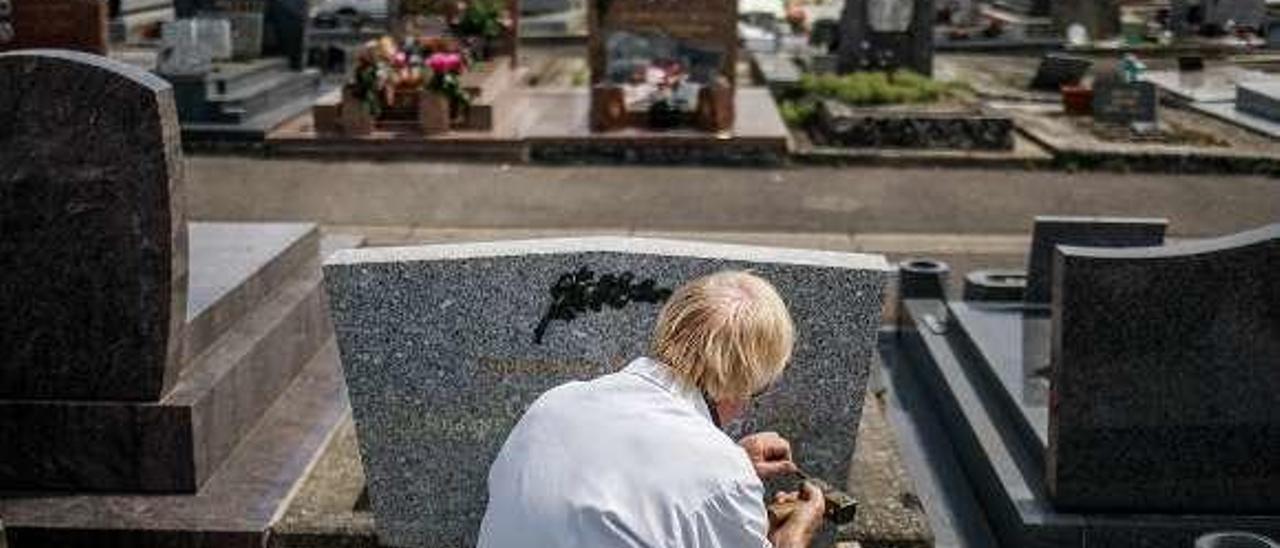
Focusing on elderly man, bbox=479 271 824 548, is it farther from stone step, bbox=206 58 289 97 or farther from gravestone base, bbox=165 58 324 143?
stone step, bbox=206 58 289 97

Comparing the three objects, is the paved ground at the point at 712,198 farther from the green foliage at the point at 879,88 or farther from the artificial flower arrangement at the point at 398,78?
the green foliage at the point at 879,88

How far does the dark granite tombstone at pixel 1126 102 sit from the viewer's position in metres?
16.1

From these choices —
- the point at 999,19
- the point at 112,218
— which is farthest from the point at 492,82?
the point at 999,19

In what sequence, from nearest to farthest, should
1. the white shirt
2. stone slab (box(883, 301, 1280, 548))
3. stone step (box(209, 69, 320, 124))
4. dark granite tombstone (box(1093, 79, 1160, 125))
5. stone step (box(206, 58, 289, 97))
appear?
the white shirt, stone slab (box(883, 301, 1280, 548)), stone step (box(209, 69, 320, 124)), stone step (box(206, 58, 289, 97)), dark granite tombstone (box(1093, 79, 1160, 125))

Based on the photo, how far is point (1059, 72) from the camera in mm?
20516

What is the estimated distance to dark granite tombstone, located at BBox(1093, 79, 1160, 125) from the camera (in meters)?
16.1

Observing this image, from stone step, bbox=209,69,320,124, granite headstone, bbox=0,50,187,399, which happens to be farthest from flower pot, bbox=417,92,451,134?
granite headstone, bbox=0,50,187,399

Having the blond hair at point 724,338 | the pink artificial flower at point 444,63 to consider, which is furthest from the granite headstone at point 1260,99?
the blond hair at point 724,338

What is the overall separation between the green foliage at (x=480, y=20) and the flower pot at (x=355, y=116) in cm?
577

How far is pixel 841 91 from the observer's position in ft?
55.1

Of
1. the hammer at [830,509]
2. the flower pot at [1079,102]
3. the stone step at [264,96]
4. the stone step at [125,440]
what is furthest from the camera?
the flower pot at [1079,102]

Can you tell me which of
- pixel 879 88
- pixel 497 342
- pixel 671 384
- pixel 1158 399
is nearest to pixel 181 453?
pixel 497 342

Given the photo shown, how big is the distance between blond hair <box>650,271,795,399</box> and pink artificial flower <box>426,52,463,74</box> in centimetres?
1227

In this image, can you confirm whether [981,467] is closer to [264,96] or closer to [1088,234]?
[1088,234]
